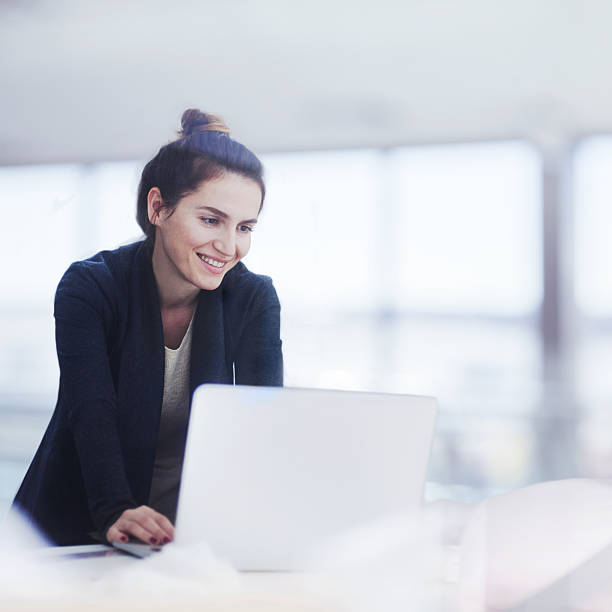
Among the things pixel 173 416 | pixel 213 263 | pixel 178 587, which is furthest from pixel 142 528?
pixel 213 263

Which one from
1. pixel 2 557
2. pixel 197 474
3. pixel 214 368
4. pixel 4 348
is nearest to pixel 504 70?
pixel 214 368

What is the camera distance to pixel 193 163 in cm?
206

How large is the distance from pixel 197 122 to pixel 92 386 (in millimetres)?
860

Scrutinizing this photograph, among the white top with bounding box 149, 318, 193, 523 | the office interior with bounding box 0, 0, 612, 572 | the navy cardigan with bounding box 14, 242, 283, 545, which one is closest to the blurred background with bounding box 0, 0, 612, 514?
the office interior with bounding box 0, 0, 612, 572

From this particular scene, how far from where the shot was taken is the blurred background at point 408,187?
2.04 m

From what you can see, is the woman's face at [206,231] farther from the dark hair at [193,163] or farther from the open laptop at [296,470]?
the open laptop at [296,470]

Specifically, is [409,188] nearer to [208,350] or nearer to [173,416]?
[208,350]

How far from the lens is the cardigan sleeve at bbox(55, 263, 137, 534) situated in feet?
6.09

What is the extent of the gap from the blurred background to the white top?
31 centimetres

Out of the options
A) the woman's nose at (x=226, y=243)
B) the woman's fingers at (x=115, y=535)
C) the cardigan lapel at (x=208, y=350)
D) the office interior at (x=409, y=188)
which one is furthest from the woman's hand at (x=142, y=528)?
the woman's nose at (x=226, y=243)

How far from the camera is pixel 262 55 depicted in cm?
215

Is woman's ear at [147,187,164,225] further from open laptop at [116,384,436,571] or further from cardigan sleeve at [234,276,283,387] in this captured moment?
open laptop at [116,384,436,571]

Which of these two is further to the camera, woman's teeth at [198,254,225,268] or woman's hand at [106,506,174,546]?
woman's teeth at [198,254,225,268]

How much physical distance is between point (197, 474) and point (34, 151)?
157cm
